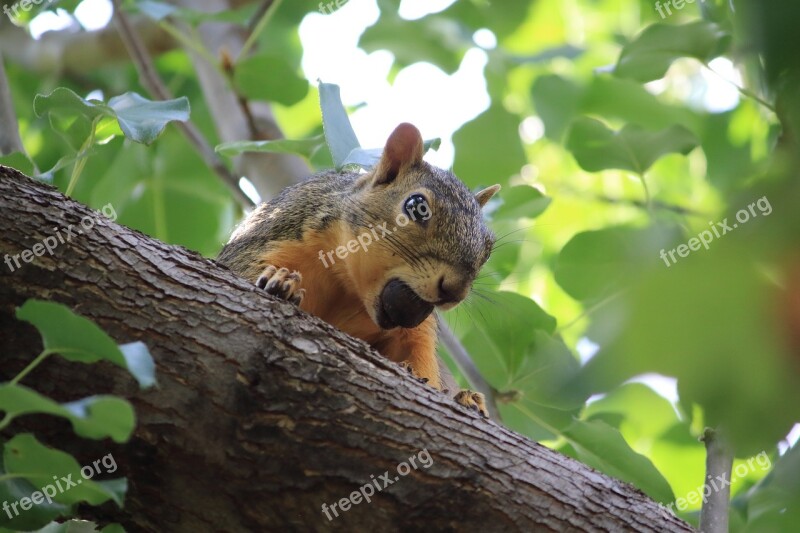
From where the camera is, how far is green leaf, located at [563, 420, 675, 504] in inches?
115

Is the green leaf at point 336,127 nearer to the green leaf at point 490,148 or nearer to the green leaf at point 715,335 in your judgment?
the green leaf at point 490,148

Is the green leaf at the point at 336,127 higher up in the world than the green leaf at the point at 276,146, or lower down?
lower down

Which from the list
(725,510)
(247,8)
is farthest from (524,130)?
(725,510)

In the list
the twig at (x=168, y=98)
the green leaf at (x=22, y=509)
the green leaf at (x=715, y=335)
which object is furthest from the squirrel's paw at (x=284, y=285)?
the green leaf at (x=715, y=335)

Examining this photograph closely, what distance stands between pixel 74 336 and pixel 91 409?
0.20 m

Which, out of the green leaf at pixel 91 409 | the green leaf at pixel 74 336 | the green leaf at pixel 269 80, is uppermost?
the green leaf at pixel 269 80

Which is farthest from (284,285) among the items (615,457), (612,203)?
(612,203)

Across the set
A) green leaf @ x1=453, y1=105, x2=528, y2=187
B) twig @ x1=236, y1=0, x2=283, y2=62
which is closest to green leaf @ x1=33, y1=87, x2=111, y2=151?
twig @ x1=236, y1=0, x2=283, y2=62

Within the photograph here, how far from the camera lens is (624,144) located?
3500 mm

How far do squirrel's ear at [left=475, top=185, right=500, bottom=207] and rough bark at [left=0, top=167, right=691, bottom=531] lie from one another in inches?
70.7

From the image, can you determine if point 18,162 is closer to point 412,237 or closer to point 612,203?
point 412,237

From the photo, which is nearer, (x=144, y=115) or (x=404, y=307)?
(x=144, y=115)

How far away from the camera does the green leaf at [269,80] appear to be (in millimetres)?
3709

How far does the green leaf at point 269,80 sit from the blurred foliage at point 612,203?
0.05 feet
